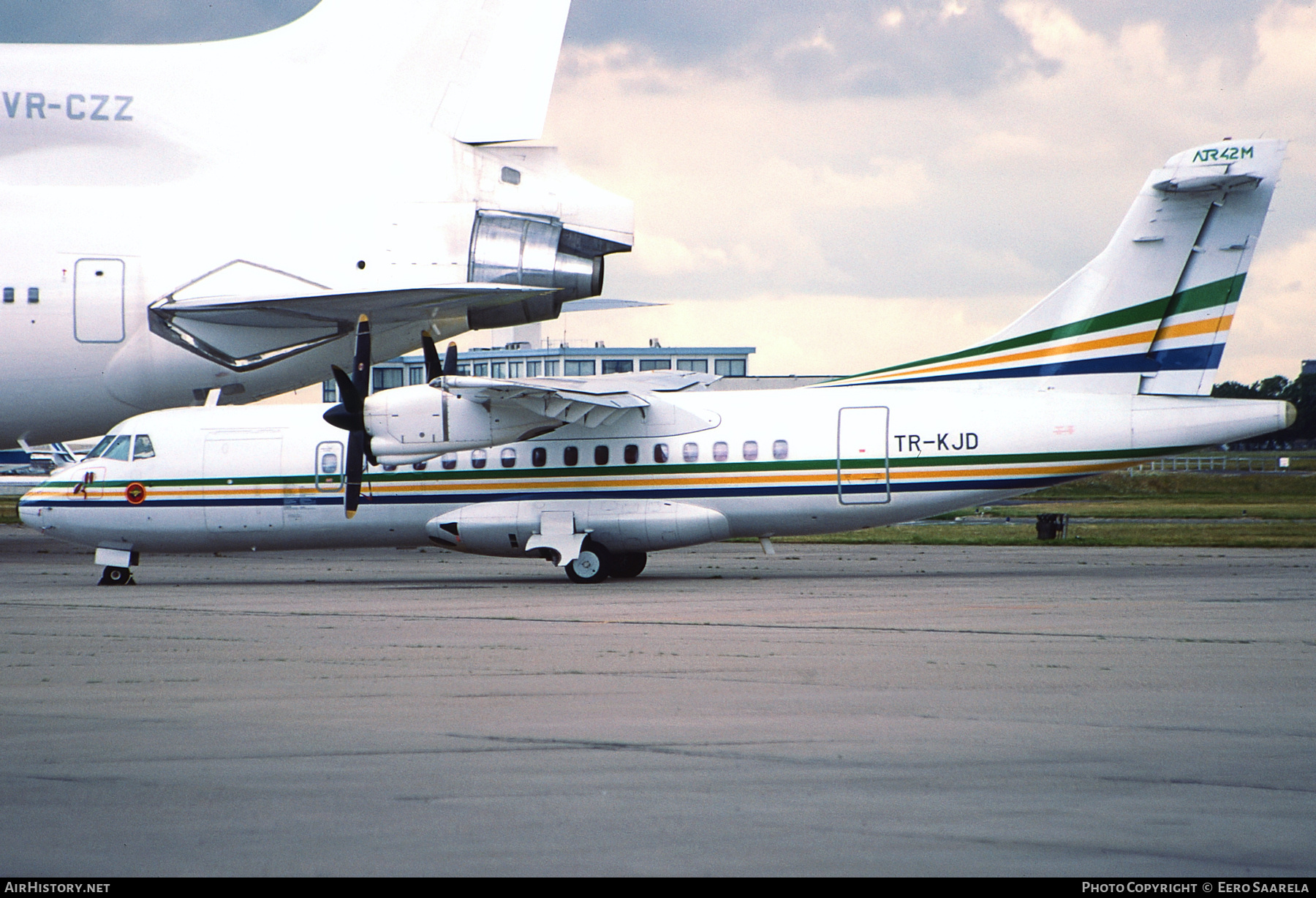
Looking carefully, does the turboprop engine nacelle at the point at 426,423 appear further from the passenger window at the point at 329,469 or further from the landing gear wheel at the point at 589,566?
the landing gear wheel at the point at 589,566

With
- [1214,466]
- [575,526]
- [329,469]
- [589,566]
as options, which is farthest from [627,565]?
[1214,466]

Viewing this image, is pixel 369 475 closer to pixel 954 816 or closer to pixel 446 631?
pixel 446 631

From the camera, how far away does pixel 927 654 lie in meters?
11.3

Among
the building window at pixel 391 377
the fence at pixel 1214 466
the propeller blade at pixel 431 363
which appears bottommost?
the fence at pixel 1214 466

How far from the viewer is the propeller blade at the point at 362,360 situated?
637 inches

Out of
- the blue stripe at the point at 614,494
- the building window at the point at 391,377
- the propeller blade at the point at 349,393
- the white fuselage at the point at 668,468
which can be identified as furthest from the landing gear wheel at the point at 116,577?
the building window at the point at 391,377

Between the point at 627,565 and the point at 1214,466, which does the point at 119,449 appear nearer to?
the point at 627,565

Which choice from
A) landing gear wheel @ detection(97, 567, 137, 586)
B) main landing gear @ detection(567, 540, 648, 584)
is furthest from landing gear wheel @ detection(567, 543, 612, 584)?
landing gear wheel @ detection(97, 567, 137, 586)

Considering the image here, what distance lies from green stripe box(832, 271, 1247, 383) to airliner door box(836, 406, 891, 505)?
2.81 meters

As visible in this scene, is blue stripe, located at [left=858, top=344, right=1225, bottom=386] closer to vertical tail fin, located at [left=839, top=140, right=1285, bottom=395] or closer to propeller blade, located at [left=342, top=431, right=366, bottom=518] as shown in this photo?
vertical tail fin, located at [left=839, top=140, right=1285, bottom=395]

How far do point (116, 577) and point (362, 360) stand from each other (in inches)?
332

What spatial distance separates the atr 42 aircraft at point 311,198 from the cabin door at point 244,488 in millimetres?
6900

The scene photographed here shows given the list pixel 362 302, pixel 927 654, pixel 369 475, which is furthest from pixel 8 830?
pixel 369 475

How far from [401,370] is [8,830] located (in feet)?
171
